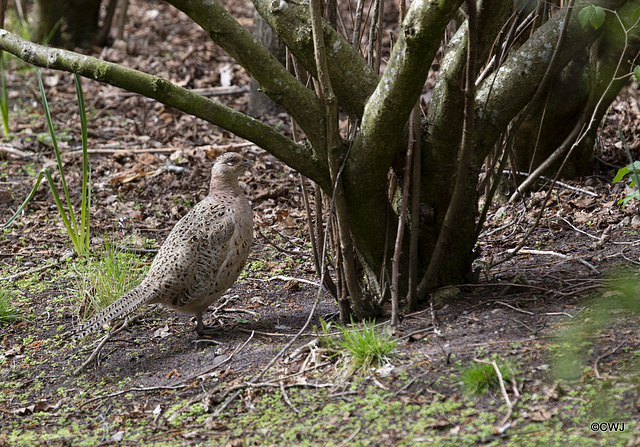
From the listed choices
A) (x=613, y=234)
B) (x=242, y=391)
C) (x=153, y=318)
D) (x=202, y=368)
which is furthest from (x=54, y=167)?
(x=613, y=234)

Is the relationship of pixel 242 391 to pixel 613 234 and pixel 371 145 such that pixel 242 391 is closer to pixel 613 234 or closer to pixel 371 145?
pixel 371 145

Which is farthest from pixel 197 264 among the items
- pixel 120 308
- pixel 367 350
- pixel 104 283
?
pixel 367 350

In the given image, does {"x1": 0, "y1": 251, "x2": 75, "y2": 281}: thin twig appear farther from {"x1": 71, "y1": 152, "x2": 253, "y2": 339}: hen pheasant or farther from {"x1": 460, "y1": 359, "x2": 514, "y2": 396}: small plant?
{"x1": 460, "y1": 359, "x2": 514, "y2": 396}: small plant

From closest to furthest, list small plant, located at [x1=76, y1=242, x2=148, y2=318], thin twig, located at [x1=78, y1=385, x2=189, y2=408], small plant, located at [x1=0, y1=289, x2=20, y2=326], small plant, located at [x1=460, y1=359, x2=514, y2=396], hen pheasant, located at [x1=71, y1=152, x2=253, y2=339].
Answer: small plant, located at [x1=460, y1=359, x2=514, y2=396], thin twig, located at [x1=78, y1=385, x2=189, y2=408], hen pheasant, located at [x1=71, y1=152, x2=253, y2=339], small plant, located at [x1=76, y1=242, x2=148, y2=318], small plant, located at [x1=0, y1=289, x2=20, y2=326]

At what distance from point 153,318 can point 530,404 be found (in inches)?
125

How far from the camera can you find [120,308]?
14.6 ft

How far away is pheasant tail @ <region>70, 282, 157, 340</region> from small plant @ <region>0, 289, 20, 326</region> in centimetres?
97

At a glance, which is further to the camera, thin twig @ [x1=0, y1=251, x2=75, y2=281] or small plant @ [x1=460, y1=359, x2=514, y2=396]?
thin twig @ [x1=0, y1=251, x2=75, y2=281]

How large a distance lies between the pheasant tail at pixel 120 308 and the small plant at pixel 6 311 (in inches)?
38.1

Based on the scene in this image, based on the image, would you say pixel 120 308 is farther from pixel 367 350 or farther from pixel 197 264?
pixel 367 350

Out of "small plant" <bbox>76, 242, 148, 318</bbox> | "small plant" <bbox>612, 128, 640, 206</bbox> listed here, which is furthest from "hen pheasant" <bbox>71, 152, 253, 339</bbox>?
"small plant" <bbox>612, 128, 640, 206</bbox>

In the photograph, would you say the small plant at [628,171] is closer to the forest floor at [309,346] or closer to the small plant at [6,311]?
the forest floor at [309,346]

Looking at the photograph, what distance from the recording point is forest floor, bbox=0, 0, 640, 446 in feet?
10.0

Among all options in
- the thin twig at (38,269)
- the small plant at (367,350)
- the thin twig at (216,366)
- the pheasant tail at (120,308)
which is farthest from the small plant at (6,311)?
the small plant at (367,350)
